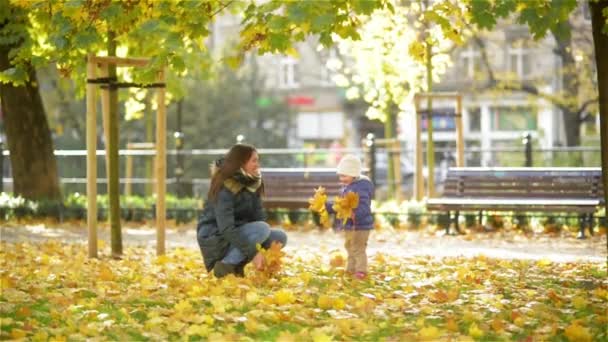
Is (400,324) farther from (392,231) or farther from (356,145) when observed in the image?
(356,145)

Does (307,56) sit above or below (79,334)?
above

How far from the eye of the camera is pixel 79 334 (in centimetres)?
664

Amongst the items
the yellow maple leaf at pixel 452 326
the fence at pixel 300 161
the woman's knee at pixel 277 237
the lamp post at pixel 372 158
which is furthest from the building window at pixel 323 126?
the yellow maple leaf at pixel 452 326

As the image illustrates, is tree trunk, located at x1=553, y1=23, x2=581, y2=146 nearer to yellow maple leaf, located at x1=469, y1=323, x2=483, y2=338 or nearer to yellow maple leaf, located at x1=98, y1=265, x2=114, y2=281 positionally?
yellow maple leaf, located at x1=98, y1=265, x2=114, y2=281

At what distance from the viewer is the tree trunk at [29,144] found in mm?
18484

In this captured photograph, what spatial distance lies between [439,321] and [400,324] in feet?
1.26

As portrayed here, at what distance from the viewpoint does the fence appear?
19.4m

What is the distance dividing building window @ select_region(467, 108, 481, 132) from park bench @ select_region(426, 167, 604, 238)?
29.8m

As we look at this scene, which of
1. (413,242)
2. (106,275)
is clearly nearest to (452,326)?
(106,275)

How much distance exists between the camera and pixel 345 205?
953 centimetres

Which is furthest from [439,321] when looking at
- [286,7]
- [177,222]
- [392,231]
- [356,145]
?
[356,145]

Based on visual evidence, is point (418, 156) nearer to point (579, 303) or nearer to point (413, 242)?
point (413, 242)

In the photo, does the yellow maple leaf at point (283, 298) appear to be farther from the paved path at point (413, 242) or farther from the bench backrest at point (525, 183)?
the bench backrest at point (525, 183)

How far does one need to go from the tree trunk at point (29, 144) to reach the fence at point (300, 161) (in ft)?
2.90
